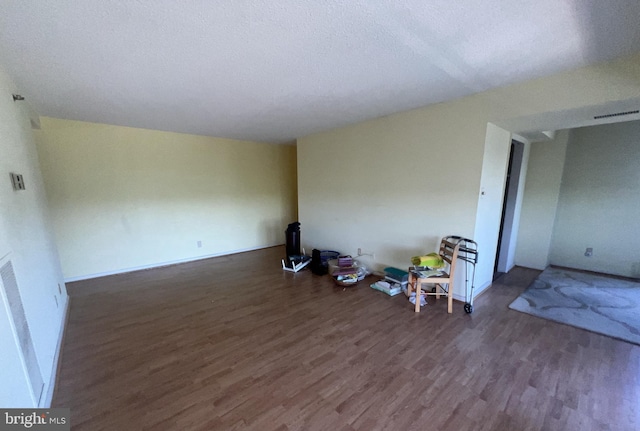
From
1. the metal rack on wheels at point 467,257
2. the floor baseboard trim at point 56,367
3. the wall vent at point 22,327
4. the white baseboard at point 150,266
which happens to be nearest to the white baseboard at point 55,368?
the floor baseboard trim at point 56,367

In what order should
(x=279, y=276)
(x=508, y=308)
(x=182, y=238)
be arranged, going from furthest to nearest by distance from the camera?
(x=182, y=238) < (x=279, y=276) < (x=508, y=308)

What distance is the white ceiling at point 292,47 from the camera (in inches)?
51.2

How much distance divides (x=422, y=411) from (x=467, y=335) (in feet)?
3.60

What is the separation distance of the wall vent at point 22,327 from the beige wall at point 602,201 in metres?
6.61

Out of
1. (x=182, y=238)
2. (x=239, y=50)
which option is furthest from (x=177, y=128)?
(x=239, y=50)

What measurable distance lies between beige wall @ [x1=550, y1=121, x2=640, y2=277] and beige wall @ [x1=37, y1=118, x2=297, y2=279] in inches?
228

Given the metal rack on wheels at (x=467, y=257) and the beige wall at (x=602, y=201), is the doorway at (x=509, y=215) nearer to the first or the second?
the beige wall at (x=602, y=201)

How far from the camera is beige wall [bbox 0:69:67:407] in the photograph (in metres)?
1.19

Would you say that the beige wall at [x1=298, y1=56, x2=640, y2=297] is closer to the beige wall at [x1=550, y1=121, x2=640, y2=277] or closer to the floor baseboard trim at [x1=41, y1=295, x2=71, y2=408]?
the beige wall at [x1=550, y1=121, x2=640, y2=277]

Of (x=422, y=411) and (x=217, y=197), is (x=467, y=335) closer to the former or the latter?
(x=422, y=411)

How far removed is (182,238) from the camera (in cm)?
459

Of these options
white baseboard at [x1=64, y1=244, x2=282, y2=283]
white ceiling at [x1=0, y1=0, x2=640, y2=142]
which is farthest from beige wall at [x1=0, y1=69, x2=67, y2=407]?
white baseboard at [x1=64, y1=244, x2=282, y2=283]

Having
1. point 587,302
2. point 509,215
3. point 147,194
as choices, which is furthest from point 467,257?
point 147,194

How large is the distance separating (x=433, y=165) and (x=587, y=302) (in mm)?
2504
